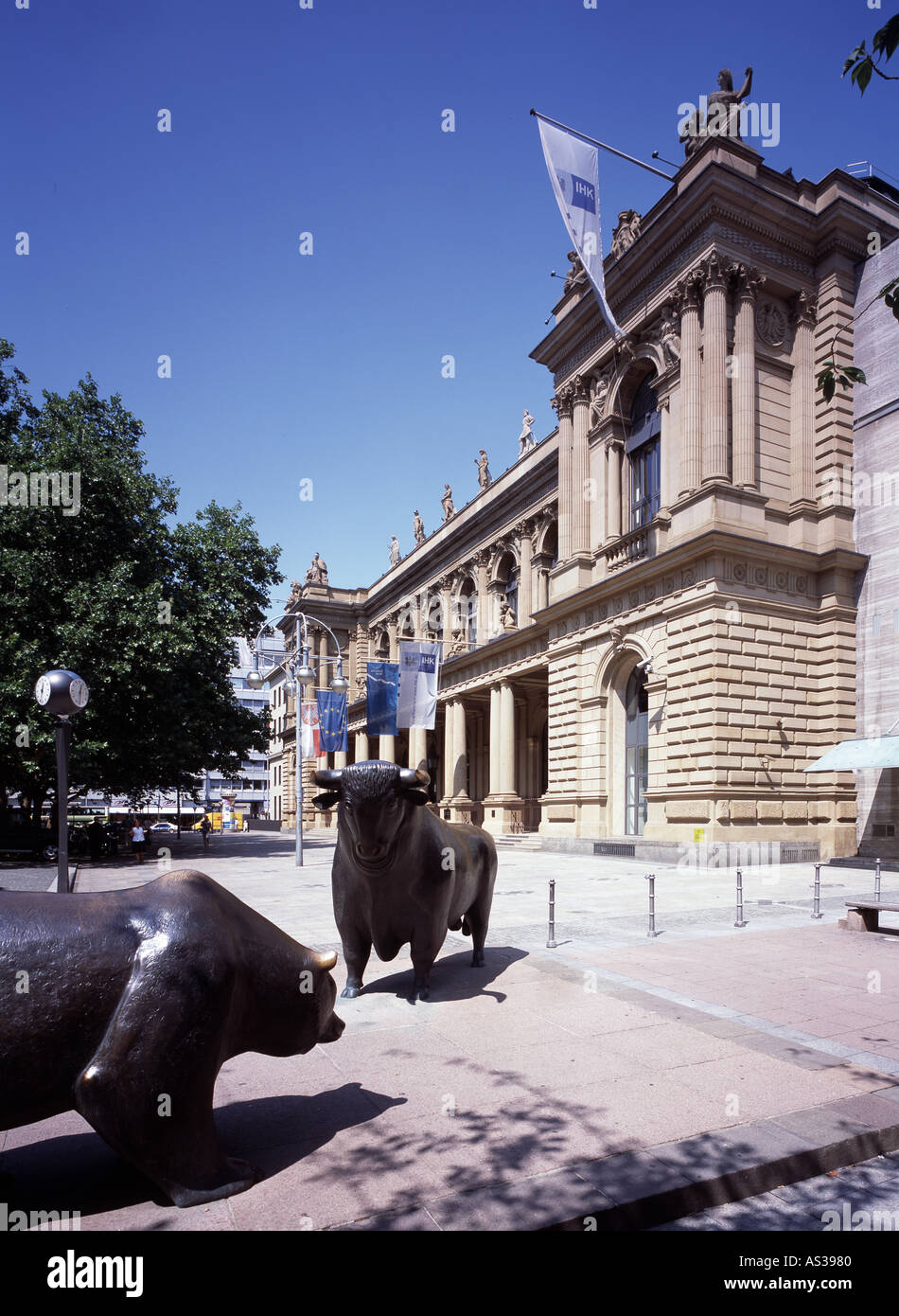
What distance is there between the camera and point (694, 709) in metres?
22.2

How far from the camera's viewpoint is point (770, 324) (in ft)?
80.3

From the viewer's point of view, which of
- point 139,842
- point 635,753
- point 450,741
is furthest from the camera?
point 450,741

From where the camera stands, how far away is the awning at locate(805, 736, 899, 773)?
2019 cm

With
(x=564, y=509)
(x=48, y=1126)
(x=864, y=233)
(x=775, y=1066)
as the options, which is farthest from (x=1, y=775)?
(x=864, y=233)

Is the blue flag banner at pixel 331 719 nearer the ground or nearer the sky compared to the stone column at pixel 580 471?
nearer the ground

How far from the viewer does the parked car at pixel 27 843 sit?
90.0 feet

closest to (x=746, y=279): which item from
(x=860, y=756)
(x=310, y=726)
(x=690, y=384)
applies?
(x=690, y=384)

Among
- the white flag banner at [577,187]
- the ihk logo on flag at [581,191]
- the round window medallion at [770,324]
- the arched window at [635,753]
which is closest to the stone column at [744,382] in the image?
Answer: the round window medallion at [770,324]

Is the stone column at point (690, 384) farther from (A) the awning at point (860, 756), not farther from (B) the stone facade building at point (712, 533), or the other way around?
(A) the awning at point (860, 756)

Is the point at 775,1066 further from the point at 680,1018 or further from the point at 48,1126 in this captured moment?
the point at 48,1126

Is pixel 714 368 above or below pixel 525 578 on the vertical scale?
above

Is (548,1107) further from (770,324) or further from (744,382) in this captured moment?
(770,324)

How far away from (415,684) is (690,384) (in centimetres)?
1364
